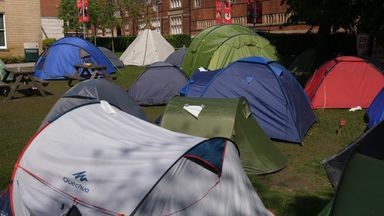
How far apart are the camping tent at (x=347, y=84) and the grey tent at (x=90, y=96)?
5.38 meters

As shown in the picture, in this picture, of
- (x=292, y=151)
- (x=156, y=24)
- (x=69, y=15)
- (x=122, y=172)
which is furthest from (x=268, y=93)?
(x=156, y=24)

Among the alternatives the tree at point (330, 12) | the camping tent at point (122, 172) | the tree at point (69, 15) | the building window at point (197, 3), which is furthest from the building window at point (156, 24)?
the camping tent at point (122, 172)

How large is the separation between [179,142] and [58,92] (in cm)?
1135

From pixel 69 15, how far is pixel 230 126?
40364 mm

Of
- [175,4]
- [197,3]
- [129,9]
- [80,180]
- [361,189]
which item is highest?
[175,4]

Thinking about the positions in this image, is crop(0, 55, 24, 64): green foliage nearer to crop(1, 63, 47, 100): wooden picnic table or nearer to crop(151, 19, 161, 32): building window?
crop(1, 63, 47, 100): wooden picnic table

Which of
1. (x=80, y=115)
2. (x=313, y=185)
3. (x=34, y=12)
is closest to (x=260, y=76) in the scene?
(x=313, y=185)

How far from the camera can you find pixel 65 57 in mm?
18125

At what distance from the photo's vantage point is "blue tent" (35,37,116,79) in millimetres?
18094

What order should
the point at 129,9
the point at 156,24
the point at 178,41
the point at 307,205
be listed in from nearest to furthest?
the point at 307,205, the point at 178,41, the point at 129,9, the point at 156,24

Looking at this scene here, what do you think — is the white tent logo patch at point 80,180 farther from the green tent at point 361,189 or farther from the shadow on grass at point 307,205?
the shadow on grass at point 307,205

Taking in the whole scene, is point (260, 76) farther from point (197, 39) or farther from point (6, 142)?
point (197, 39)

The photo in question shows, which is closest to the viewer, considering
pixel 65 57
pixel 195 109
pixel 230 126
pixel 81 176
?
pixel 81 176

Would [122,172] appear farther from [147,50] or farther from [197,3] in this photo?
[197,3]
